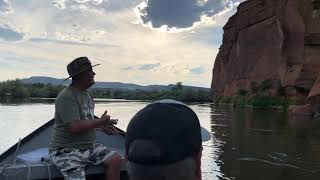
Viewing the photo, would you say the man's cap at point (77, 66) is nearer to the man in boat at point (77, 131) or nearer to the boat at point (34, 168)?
the man in boat at point (77, 131)

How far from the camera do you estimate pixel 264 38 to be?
8281 centimetres

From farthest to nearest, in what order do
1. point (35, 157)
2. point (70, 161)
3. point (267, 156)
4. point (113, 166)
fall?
point (267, 156) < point (35, 157) < point (113, 166) < point (70, 161)

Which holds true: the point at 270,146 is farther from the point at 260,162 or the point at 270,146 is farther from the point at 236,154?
the point at 260,162

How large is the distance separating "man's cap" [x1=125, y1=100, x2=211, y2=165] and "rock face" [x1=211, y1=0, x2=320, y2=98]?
5475cm

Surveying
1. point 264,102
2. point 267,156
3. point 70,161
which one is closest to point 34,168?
point 70,161

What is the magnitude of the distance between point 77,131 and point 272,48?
78801 millimetres

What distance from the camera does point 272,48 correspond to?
80.4m

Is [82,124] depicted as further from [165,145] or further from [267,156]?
[267,156]

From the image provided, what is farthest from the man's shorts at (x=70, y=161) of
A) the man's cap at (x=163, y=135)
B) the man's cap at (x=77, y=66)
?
the man's cap at (x=163, y=135)

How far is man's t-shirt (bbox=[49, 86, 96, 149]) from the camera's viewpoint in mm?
4496

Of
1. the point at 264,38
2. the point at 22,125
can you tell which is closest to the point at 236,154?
the point at 22,125

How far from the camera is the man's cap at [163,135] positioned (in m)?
1.73

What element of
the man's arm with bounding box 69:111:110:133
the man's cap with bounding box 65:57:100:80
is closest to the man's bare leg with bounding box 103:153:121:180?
the man's arm with bounding box 69:111:110:133

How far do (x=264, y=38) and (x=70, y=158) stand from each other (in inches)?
3190
